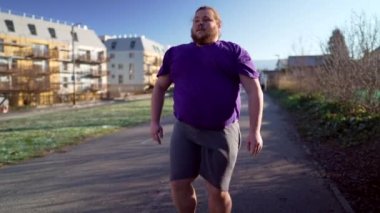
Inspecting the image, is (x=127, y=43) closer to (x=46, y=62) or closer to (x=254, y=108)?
(x=46, y=62)

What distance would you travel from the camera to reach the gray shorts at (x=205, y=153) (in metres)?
3.65

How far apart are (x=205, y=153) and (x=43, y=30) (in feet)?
211

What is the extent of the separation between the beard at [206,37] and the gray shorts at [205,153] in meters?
0.65

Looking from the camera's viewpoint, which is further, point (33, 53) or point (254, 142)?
point (33, 53)

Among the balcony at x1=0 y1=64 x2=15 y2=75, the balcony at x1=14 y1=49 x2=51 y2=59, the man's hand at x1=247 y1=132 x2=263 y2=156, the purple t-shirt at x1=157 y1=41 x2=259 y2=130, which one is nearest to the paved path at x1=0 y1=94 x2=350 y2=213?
the man's hand at x1=247 y1=132 x2=263 y2=156

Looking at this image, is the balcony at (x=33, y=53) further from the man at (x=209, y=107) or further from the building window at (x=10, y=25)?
the man at (x=209, y=107)

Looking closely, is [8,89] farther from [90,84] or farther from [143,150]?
[143,150]

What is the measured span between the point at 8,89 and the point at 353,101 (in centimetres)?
4545

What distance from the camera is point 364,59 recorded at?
1381 cm

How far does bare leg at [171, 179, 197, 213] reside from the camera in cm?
375

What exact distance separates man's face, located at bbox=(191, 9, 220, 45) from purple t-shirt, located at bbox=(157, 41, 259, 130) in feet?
0.18

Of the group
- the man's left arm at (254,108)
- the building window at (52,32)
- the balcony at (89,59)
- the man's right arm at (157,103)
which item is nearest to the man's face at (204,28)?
the man's left arm at (254,108)

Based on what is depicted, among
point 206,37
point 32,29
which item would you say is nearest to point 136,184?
point 206,37

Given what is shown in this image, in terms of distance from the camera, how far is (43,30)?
63906mm
